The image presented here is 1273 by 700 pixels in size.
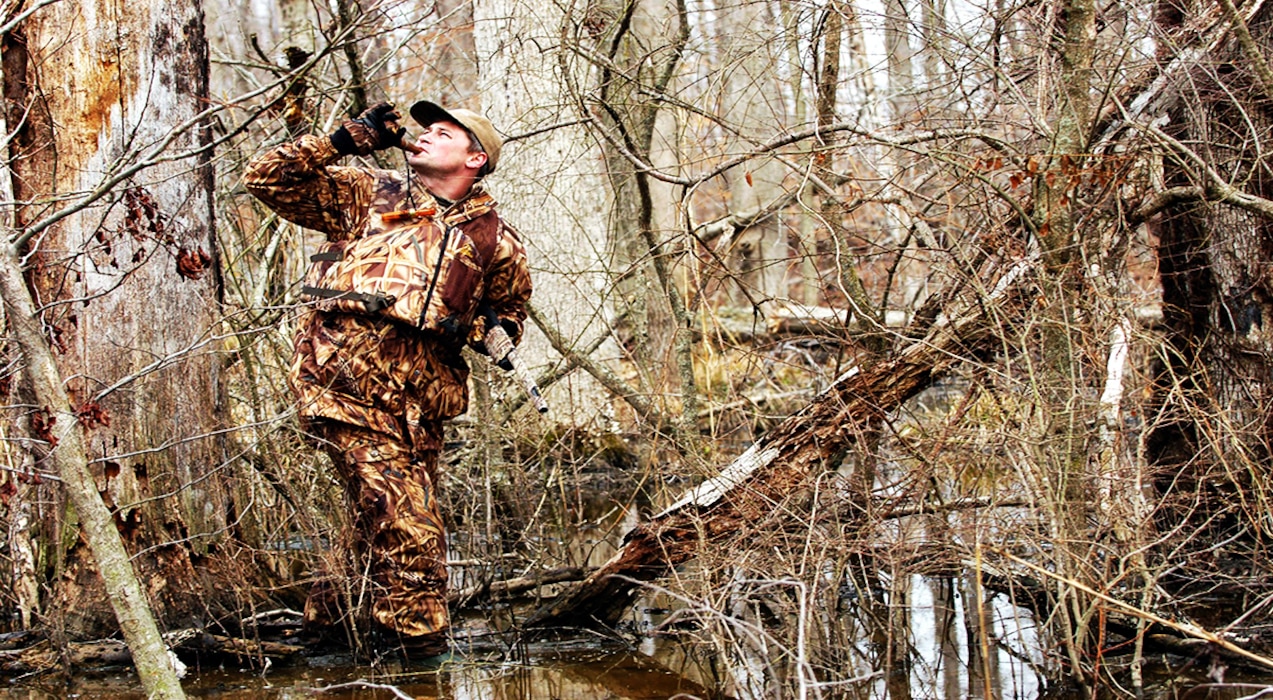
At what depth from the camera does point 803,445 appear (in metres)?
5.13

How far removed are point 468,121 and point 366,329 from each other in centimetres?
91

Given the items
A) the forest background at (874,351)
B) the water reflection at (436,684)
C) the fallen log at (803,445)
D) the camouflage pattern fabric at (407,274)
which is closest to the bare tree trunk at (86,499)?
the forest background at (874,351)

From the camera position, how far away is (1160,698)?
4.25 m

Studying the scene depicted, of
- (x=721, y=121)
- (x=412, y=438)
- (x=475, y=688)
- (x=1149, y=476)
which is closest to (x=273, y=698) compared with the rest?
(x=475, y=688)

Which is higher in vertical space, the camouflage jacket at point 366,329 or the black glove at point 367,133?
the black glove at point 367,133

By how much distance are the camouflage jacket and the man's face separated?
4.4 inches

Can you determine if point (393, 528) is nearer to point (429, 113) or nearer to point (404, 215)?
point (404, 215)

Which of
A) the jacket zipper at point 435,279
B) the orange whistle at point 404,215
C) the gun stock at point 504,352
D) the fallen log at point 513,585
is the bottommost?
the fallen log at point 513,585

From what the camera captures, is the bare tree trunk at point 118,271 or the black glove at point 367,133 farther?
the bare tree trunk at point 118,271

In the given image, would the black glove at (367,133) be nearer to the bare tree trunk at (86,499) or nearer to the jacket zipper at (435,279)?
the jacket zipper at (435,279)

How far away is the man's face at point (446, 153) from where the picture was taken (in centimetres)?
477

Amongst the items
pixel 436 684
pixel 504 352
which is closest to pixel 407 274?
pixel 504 352

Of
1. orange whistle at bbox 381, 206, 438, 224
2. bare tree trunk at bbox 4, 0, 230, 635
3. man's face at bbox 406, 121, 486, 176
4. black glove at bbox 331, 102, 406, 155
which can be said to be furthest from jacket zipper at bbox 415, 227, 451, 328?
bare tree trunk at bbox 4, 0, 230, 635

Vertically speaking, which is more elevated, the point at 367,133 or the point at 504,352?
the point at 367,133
